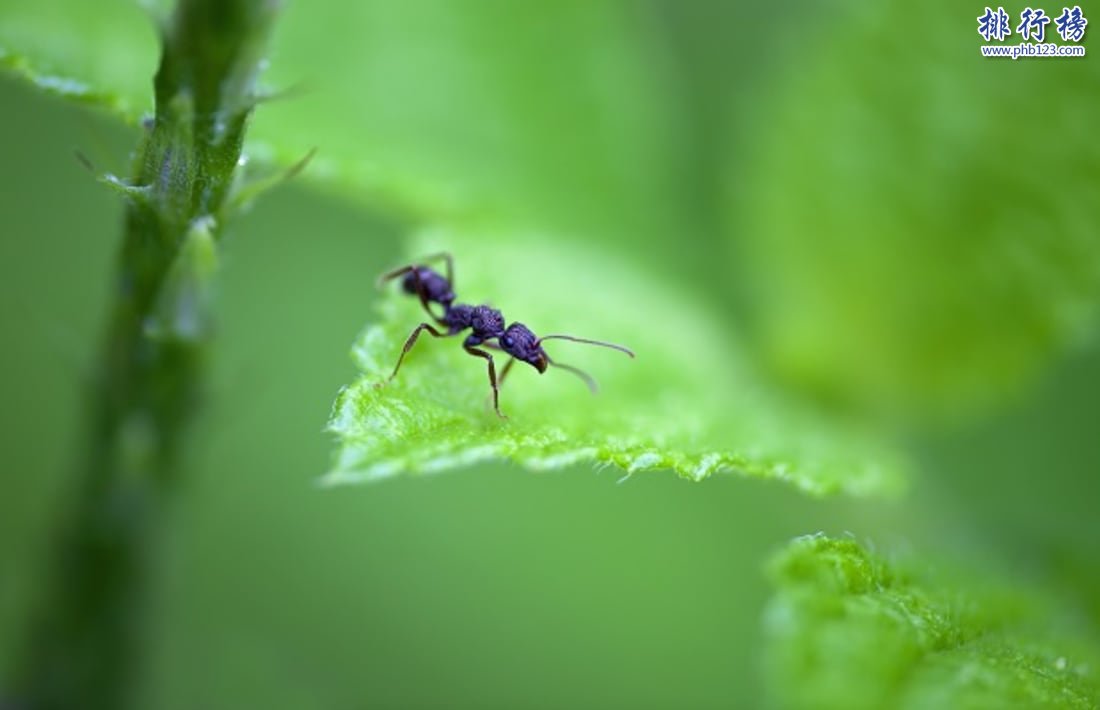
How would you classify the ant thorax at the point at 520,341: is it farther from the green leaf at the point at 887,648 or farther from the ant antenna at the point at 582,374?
the green leaf at the point at 887,648

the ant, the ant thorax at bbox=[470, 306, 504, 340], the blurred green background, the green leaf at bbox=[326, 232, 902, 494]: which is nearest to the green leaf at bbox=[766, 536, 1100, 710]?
the green leaf at bbox=[326, 232, 902, 494]

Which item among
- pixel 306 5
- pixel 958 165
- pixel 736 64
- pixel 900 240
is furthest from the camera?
pixel 736 64

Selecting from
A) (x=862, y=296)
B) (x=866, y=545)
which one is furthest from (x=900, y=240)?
(x=866, y=545)

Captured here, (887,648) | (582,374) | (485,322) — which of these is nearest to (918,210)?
(582,374)

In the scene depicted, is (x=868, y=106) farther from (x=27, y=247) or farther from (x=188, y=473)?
(x=27, y=247)

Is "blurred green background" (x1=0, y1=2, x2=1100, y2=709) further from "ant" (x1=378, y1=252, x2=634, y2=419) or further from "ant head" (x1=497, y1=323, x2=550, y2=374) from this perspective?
"ant head" (x1=497, y1=323, x2=550, y2=374)

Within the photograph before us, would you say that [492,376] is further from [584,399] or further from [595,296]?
[595,296]

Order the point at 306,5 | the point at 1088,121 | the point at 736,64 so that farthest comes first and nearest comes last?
the point at 736,64 < the point at 306,5 < the point at 1088,121
